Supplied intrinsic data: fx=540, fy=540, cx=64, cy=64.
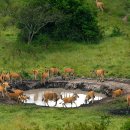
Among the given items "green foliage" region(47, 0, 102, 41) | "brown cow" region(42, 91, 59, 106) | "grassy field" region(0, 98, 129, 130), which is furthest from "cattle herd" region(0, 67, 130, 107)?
"green foliage" region(47, 0, 102, 41)

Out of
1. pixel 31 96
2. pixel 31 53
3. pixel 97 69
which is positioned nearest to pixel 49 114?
pixel 31 96

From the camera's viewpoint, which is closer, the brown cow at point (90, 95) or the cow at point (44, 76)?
the brown cow at point (90, 95)

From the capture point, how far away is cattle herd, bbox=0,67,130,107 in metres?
35.7

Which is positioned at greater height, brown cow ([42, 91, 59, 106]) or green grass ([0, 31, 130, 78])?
green grass ([0, 31, 130, 78])

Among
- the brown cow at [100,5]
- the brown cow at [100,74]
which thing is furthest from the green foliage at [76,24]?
the brown cow at [100,74]

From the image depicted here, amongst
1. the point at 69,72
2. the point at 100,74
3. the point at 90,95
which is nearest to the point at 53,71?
the point at 69,72

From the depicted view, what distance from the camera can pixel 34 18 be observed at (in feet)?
156

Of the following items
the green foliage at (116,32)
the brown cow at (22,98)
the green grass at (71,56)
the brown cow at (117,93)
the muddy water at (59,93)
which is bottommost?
the muddy water at (59,93)

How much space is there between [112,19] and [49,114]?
1088 inches

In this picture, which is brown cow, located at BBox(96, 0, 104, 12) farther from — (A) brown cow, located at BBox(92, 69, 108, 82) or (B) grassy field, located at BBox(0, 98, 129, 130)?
(B) grassy field, located at BBox(0, 98, 129, 130)

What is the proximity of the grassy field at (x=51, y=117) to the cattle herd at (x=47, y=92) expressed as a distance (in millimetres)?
1625

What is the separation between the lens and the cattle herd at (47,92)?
35.7m

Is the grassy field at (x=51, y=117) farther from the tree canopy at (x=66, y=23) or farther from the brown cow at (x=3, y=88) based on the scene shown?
the tree canopy at (x=66, y=23)

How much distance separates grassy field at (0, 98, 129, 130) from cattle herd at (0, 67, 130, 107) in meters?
1.63
